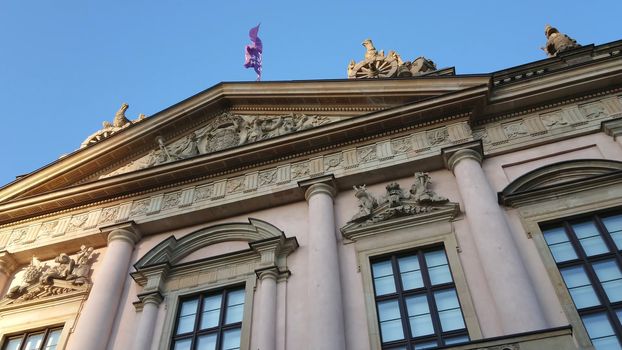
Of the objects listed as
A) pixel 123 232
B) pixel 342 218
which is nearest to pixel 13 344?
pixel 123 232

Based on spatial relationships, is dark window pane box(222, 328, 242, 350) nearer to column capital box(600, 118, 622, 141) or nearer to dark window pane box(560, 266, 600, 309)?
dark window pane box(560, 266, 600, 309)

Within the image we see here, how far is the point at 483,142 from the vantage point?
1412cm

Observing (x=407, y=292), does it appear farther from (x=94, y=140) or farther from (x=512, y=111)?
(x=94, y=140)

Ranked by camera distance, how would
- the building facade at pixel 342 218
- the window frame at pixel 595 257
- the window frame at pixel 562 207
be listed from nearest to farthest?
the window frame at pixel 595 257, the building facade at pixel 342 218, the window frame at pixel 562 207

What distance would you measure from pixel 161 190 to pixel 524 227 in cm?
920

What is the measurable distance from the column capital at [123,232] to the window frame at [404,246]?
5.83 meters

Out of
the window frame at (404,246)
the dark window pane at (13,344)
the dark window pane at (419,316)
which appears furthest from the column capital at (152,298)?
the dark window pane at (419,316)

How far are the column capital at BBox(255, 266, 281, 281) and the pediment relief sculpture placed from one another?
4.11 m

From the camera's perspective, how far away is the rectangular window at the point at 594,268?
1002 centimetres

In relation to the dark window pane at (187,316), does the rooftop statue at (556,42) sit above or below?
above

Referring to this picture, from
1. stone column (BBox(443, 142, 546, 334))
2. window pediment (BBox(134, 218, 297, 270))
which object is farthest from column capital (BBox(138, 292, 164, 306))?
stone column (BBox(443, 142, 546, 334))

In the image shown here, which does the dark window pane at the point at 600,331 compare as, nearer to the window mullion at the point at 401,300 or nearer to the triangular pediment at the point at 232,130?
the window mullion at the point at 401,300

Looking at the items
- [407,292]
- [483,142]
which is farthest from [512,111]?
[407,292]

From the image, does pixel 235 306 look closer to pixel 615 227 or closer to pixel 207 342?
pixel 207 342
